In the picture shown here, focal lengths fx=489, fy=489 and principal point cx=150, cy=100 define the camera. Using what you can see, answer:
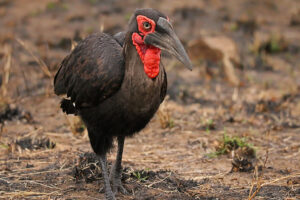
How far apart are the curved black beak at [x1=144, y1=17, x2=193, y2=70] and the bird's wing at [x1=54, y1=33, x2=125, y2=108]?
1.08ft

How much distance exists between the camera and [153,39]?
336 cm

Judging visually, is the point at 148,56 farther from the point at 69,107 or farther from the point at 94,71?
the point at 69,107

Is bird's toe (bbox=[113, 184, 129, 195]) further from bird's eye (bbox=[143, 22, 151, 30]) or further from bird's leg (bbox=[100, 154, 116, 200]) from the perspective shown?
bird's eye (bbox=[143, 22, 151, 30])

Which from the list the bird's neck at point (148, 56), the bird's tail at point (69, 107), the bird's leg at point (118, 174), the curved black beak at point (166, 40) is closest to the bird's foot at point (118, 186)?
the bird's leg at point (118, 174)

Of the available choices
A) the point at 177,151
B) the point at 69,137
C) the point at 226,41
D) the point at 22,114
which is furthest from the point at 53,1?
the point at 177,151

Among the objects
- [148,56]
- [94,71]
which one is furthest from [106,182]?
[148,56]

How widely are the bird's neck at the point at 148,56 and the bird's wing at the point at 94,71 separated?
0.59ft

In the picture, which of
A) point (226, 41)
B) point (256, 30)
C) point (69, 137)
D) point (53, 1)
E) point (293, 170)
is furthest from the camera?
point (53, 1)

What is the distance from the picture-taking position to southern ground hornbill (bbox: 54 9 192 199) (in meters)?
3.37

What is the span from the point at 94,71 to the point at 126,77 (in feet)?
0.98

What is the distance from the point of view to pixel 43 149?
16.5ft

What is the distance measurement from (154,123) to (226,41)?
3.07 meters

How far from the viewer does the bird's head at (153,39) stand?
333 centimetres

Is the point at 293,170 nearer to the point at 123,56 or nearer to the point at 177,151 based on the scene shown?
the point at 177,151
